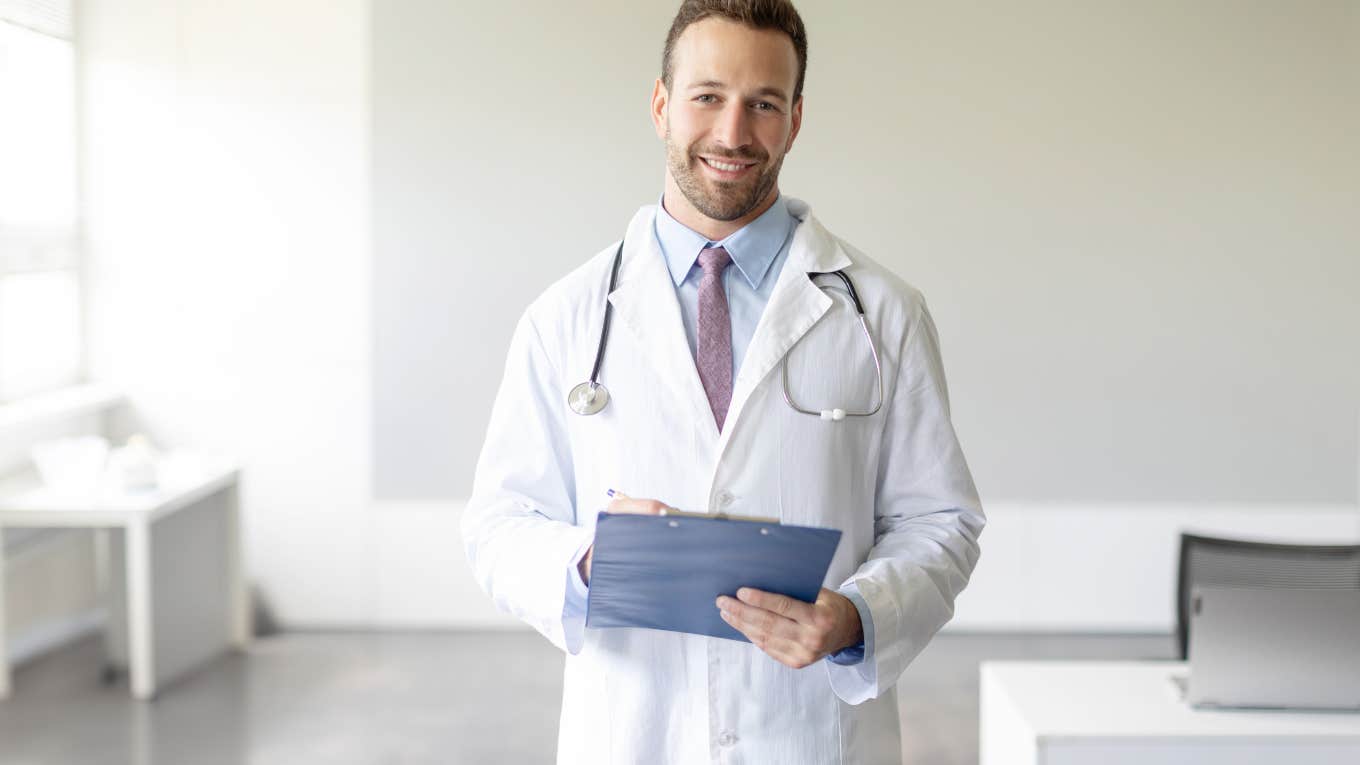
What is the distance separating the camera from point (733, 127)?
1.57m

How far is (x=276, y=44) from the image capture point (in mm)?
5012

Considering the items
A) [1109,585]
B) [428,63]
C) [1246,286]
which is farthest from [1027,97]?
[428,63]

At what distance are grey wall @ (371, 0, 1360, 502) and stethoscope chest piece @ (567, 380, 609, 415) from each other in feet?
11.4

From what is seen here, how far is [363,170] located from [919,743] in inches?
114

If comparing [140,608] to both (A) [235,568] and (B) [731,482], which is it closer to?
(A) [235,568]

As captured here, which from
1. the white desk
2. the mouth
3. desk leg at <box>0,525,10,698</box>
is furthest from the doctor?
desk leg at <box>0,525,10,698</box>

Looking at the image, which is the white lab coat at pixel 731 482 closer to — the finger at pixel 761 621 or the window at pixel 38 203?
the finger at pixel 761 621

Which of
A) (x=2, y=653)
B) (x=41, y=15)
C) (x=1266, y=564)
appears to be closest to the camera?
(x=1266, y=564)

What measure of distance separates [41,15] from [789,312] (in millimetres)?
4056

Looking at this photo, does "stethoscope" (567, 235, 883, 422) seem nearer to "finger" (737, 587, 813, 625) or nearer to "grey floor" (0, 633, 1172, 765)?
"finger" (737, 587, 813, 625)

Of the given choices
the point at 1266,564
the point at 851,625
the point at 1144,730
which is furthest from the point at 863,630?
the point at 1266,564

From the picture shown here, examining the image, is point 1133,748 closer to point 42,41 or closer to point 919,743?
point 919,743

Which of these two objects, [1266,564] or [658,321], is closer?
[658,321]

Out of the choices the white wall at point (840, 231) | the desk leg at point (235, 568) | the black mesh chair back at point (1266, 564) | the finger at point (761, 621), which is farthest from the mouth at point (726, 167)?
the desk leg at point (235, 568)
